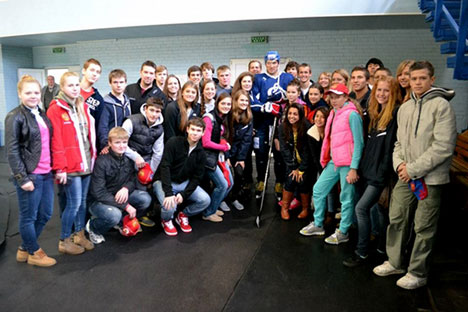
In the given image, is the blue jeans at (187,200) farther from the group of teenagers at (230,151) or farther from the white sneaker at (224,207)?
the white sneaker at (224,207)

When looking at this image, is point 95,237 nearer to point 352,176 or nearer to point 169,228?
point 169,228

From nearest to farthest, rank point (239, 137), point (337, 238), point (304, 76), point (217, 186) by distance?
point (337, 238) < point (217, 186) < point (239, 137) < point (304, 76)

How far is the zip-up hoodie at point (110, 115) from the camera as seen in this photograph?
3.53 metres

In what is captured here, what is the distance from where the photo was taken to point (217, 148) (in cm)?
387

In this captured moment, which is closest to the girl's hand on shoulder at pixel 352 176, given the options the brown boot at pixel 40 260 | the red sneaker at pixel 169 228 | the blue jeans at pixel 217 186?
the blue jeans at pixel 217 186

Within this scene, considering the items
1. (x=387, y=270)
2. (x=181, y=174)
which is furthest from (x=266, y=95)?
(x=387, y=270)

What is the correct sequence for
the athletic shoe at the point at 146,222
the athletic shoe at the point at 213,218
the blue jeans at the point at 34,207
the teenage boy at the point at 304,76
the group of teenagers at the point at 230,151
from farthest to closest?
the teenage boy at the point at 304,76 → the athletic shoe at the point at 213,218 → the athletic shoe at the point at 146,222 → the blue jeans at the point at 34,207 → the group of teenagers at the point at 230,151

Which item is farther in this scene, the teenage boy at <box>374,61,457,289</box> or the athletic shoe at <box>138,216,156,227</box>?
the athletic shoe at <box>138,216,156,227</box>

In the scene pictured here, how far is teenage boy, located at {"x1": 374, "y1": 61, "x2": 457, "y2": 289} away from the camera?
7.84ft

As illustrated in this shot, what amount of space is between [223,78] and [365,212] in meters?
2.59

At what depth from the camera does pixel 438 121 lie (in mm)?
2391

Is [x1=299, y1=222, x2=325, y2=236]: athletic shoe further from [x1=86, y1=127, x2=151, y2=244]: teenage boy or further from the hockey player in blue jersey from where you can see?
[x1=86, y1=127, x2=151, y2=244]: teenage boy

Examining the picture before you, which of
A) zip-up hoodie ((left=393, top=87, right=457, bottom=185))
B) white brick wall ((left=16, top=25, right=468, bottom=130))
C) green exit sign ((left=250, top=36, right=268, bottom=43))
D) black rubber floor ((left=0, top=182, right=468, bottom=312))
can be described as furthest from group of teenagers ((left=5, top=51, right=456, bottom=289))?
green exit sign ((left=250, top=36, right=268, bottom=43))

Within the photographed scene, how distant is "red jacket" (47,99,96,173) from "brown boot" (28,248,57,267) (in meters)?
0.79
